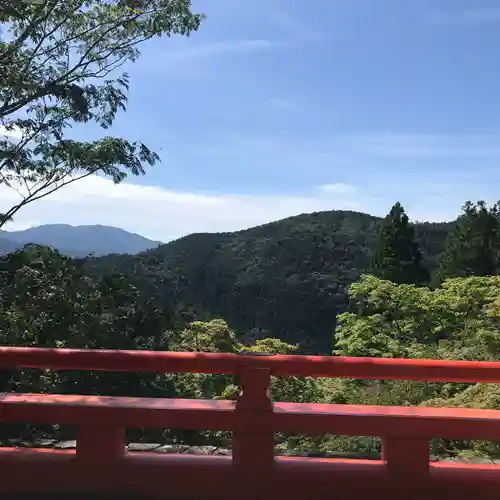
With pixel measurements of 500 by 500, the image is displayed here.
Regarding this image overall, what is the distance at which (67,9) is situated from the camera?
25.5 feet

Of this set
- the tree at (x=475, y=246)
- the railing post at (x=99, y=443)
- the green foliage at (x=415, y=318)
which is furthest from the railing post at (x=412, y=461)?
the tree at (x=475, y=246)

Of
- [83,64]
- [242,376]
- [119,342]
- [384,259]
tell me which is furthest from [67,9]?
[384,259]

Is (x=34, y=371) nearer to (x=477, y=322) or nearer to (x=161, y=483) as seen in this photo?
(x=161, y=483)

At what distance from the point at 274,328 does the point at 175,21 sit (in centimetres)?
5139

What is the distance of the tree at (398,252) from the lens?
36.7 metres

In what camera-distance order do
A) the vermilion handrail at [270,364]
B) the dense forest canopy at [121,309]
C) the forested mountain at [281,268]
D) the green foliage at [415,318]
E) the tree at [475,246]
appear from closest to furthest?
the vermilion handrail at [270,364] < the dense forest canopy at [121,309] < the green foliage at [415,318] < the tree at [475,246] < the forested mountain at [281,268]

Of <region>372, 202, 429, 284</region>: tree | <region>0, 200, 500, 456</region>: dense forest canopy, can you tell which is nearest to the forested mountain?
<region>372, 202, 429, 284</region>: tree

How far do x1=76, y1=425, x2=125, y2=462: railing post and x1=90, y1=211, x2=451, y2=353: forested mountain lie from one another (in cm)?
4673

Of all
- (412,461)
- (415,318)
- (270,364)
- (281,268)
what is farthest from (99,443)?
(281,268)

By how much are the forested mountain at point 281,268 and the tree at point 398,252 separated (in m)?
13.5

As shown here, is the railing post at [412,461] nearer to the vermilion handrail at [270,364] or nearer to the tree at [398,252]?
the vermilion handrail at [270,364]

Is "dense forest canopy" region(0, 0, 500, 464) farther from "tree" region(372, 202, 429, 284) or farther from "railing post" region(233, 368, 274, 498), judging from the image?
"tree" region(372, 202, 429, 284)

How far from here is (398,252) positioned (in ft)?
125

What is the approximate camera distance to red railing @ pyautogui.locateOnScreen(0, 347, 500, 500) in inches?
138
